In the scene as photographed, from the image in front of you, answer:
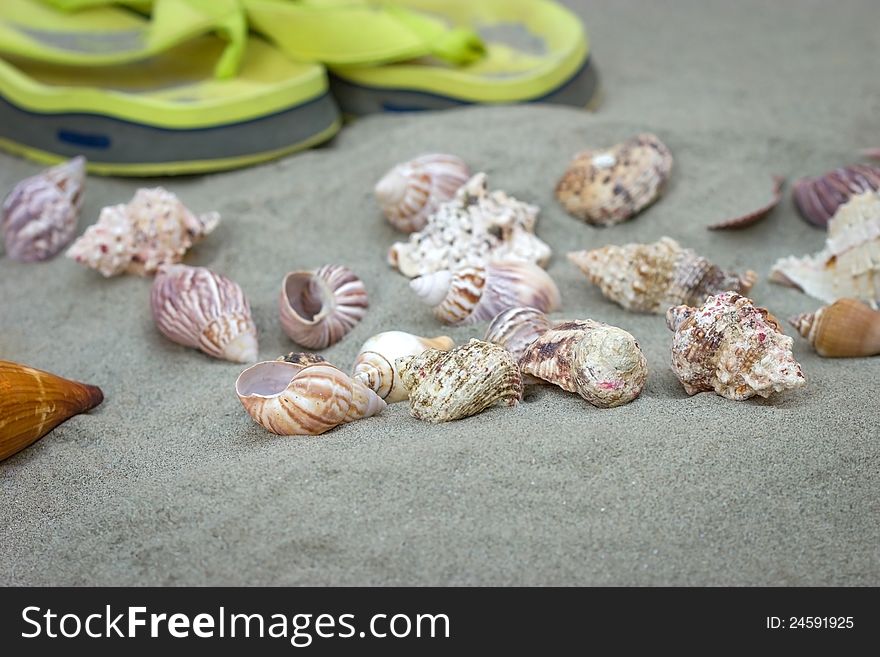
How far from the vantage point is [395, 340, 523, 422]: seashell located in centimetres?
156

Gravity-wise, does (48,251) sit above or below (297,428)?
below

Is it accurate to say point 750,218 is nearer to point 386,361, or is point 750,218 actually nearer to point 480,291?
point 480,291

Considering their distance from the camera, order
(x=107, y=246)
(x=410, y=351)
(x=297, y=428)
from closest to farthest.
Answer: (x=297, y=428), (x=410, y=351), (x=107, y=246)

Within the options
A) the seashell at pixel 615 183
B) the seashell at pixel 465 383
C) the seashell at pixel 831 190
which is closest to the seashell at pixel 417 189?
the seashell at pixel 615 183

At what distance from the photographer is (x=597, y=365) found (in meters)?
1.53

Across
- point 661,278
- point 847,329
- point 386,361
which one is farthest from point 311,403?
point 847,329

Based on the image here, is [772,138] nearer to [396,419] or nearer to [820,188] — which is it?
[820,188]

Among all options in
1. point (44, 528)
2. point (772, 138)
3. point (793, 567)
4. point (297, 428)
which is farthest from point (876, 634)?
point (772, 138)

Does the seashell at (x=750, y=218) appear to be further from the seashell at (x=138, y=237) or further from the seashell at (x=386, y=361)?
the seashell at (x=138, y=237)

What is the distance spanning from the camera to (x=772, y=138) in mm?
2637

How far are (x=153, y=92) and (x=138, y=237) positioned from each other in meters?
0.87

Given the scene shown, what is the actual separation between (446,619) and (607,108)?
2.23m

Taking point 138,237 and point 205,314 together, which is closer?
point 205,314

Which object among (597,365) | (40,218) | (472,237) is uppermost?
(597,365)
